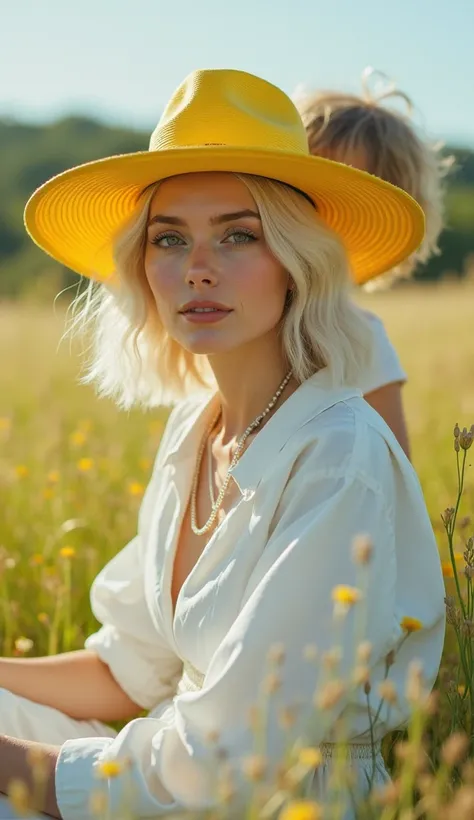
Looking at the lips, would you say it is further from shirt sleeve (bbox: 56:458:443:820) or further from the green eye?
shirt sleeve (bbox: 56:458:443:820)

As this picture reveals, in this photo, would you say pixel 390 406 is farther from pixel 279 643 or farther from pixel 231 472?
pixel 279 643

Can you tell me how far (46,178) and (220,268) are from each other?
5179 centimetres

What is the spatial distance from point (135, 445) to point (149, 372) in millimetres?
2808

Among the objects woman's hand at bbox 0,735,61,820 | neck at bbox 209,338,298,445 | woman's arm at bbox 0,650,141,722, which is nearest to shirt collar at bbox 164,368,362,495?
neck at bbox 209,338,298,445

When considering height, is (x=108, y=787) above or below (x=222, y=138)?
below

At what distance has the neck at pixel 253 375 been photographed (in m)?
2.55

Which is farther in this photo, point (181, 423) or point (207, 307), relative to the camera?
point (181, 423)

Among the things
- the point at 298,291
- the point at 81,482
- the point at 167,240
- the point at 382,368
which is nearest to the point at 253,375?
the point at 298,291

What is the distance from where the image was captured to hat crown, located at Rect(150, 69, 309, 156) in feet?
8.02

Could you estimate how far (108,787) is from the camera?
6.64 ft

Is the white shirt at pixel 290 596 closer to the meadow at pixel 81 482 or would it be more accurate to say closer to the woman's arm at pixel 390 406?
the meadow at pixel 81 482

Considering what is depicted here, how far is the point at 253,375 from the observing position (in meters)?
2.56

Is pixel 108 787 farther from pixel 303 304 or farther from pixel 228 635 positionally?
pixel 303 304

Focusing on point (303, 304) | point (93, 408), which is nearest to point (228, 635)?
point (303, 304)
